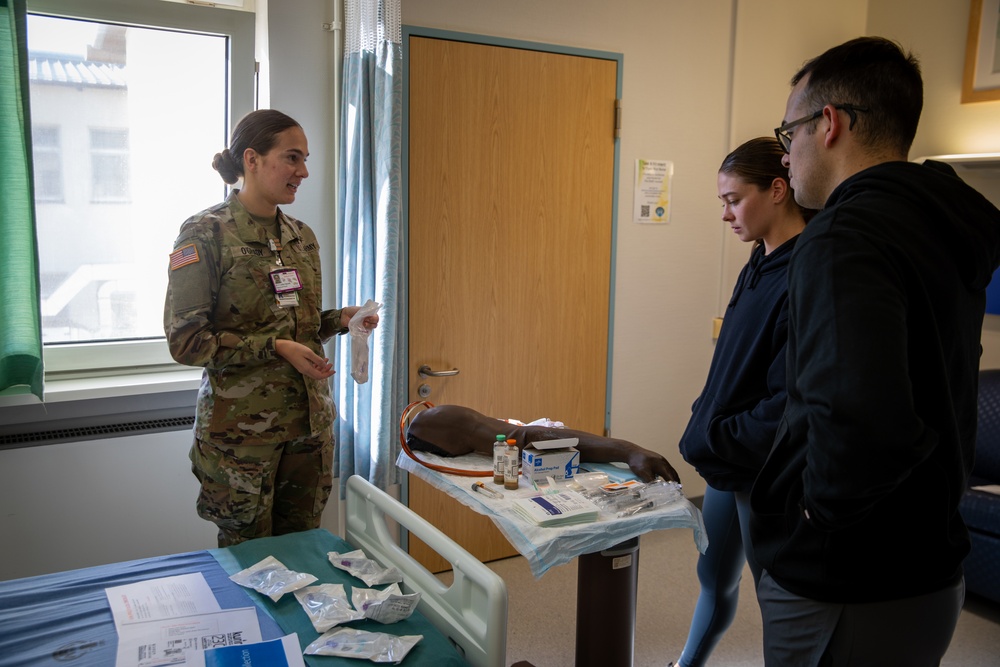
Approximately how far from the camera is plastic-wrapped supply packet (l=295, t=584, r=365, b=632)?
5.21 feet

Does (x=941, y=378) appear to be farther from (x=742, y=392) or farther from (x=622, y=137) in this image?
(x=622, y=137)

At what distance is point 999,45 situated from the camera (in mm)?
3641

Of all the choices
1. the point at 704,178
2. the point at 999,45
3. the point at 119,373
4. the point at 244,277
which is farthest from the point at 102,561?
the point at 999,45

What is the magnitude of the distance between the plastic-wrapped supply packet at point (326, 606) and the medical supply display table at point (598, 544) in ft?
1.14

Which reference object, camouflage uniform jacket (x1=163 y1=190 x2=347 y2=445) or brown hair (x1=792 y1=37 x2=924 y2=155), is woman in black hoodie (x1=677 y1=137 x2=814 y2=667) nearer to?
brown hair (x1=792 y1=37 x2=924 y2=155)

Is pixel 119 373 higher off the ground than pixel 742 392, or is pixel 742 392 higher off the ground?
pixel 742 392

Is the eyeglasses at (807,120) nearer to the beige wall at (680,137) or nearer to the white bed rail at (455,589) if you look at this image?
the white bed rail at (455,589)

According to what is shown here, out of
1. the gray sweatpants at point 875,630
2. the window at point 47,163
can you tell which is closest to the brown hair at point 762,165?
the gray sweatpants at point 875,630

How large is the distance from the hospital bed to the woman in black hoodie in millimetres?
639

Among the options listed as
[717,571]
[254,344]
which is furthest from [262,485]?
[717,571]

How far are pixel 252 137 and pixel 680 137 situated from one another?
227 cm

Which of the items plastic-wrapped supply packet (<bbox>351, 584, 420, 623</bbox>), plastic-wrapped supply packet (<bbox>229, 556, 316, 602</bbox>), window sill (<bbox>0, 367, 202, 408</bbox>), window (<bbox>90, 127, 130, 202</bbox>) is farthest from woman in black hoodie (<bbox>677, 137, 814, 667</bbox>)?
window (<bbox>90, 127, 130, 202</bbox>)

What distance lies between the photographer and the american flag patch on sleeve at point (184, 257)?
2070 millimetres

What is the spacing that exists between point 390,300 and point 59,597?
55.6 inches
